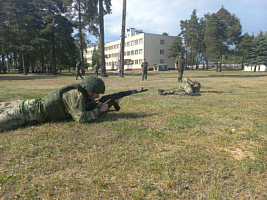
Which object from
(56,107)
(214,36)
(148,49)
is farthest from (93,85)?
(148,49)

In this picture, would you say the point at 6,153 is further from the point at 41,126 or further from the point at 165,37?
the point at 165,37

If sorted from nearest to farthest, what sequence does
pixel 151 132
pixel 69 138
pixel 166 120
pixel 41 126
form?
pixel 69 138 < pixel 151 132 < pixel 41 126 < pixel 166 120

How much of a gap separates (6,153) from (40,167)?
3.04 feet

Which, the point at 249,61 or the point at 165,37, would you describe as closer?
the point at 249,61

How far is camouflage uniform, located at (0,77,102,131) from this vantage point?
4.35 meters

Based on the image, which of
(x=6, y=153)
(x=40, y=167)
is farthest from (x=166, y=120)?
(x=6, y=153)

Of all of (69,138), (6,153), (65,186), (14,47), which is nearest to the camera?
(65,186)

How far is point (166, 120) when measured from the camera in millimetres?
5199

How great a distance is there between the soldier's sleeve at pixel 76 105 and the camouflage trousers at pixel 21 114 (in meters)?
0.62

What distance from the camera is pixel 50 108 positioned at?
4.48 m

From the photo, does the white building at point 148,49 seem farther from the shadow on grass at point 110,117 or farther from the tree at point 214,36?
the shadow on grass at point 110,117

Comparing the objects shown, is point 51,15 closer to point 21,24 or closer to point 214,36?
point 21,24

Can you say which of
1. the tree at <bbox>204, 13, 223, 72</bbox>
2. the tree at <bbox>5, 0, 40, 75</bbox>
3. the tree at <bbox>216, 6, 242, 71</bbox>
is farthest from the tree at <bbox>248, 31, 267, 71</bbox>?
the tree at <bbox>5, 0, 40, 75</bbox>

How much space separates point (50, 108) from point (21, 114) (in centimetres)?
63
